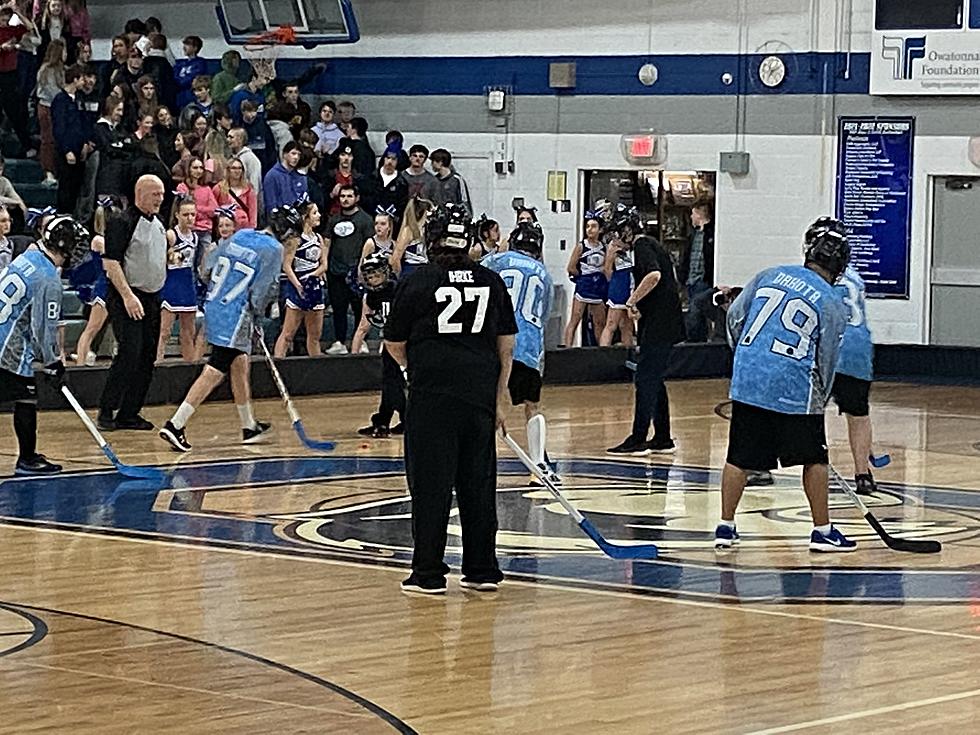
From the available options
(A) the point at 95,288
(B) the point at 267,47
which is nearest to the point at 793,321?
(A) the point at 95,288

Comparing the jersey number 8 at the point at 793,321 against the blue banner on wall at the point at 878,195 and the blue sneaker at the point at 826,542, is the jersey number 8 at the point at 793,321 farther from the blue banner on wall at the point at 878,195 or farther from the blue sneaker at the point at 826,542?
the blue banner on wall at the point at 878,195

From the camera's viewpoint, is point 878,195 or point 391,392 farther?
point 878,195

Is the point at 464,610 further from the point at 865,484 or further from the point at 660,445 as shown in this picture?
the point at 660,445

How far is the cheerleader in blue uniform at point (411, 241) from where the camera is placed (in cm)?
1814

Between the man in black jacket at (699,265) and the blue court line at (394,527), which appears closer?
the blue court line at (394,527)

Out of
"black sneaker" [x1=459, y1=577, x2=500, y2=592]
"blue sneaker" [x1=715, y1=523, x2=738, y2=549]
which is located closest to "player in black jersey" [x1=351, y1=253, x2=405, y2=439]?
"blue sneaker" [x1=715, y1=523, x2=738, y2=549]

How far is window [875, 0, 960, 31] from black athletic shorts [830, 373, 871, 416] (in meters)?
10.0

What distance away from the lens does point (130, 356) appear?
1538cm

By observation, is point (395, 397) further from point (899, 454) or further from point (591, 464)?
point (899, 454)

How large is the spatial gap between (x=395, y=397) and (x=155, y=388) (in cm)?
267

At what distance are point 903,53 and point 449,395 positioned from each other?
1374 cm

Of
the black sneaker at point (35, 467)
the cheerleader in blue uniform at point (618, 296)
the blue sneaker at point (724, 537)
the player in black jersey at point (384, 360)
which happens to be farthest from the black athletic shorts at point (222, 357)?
the cheerleader in blue uniform at point (618, 296)

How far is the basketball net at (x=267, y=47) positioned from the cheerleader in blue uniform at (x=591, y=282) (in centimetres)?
396

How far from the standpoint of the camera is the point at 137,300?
15.2 metres
